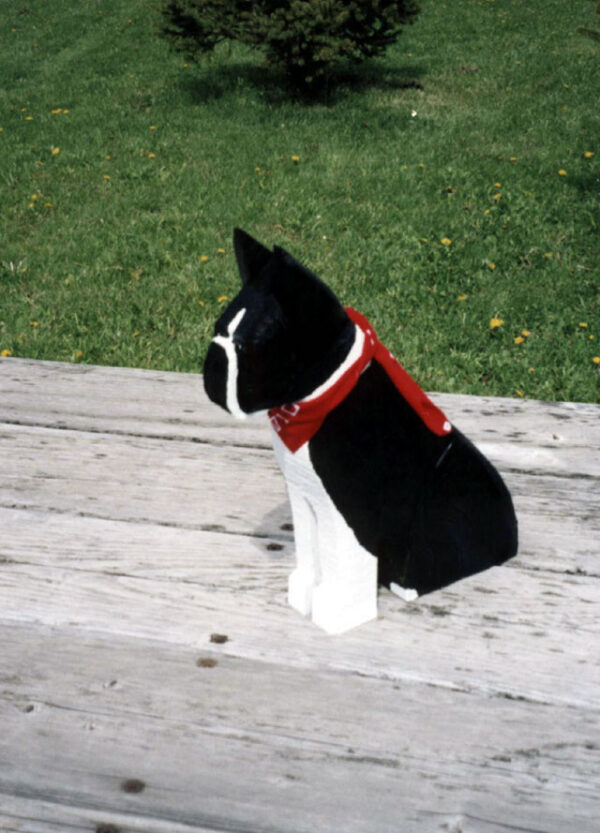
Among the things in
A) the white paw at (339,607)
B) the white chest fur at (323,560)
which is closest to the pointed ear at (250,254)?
the white chest fur at (323,560)

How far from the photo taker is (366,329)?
138 centimetres

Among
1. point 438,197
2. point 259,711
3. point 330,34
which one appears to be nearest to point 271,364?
point 259,711

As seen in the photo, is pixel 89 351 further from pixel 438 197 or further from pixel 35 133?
pixel 35 133

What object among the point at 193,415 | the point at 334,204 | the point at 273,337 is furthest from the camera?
the point at 334,204

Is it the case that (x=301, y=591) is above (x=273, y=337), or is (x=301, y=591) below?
below

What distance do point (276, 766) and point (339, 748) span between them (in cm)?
10

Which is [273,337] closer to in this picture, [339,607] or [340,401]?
[340,401]

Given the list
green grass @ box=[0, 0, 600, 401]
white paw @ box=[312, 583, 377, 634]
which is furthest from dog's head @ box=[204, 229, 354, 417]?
green grass @ box=[0, 0, 600, 401]

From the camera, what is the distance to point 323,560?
147 cm

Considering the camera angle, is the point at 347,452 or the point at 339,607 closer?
the point at 347,452

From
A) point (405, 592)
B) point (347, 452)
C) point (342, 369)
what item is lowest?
point (405, 592)

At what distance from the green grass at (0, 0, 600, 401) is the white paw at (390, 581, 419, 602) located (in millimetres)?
1882

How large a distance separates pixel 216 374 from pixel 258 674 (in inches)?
21.3

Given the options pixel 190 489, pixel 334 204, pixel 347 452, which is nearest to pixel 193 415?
pixel 190 489
